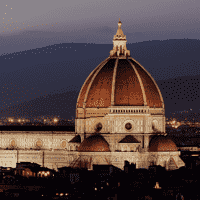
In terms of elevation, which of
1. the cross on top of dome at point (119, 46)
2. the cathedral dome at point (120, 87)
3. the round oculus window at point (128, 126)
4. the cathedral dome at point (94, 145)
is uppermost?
the cross on top of dome at point (119, 46)

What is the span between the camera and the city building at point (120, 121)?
113 metres

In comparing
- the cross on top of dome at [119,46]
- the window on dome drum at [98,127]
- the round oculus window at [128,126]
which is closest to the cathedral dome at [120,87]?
the cross on top of dome at [119,46]

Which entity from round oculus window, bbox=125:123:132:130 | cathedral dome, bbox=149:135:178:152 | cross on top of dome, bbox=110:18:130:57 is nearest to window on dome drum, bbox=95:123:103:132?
round oculus window, bbox=125:123:132:130

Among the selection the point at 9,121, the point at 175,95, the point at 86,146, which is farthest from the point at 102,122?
the point at 175,95

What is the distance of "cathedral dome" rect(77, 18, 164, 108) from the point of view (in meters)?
115

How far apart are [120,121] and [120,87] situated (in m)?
3.14

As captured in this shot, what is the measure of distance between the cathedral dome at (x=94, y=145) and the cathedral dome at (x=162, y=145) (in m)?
4.12

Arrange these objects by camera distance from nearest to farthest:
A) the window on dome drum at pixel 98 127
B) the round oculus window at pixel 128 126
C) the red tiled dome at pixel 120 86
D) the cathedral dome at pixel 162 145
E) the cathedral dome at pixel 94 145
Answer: the cathedral dome at pixel 94 145 → the cathedral dome at pixel 162 145 → the red tiled dome at pixel 120 86 → the round oculus window at pixel 128 126 → the window on dome drum at pixel 98 127

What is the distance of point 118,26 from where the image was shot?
119 meters

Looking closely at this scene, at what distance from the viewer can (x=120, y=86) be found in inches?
4513

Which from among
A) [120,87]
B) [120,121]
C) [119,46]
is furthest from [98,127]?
[119,46]

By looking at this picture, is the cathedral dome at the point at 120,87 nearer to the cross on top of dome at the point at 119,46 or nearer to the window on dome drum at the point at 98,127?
the cross on top of dome at the point at 119,46

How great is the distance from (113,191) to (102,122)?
23.1 m

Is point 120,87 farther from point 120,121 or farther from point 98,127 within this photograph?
point 98,127
